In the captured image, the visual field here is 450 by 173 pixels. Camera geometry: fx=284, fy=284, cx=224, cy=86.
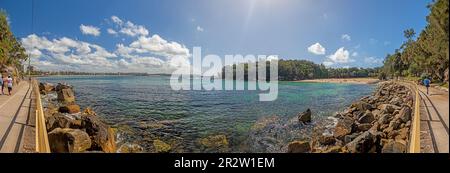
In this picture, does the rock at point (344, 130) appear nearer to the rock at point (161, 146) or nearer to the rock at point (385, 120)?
the rock at point (385, 120)

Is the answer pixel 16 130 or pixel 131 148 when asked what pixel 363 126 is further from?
pixel 16 130

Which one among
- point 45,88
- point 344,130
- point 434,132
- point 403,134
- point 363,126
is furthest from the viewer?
point 45,88

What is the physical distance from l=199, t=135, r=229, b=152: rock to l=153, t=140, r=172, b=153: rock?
1.94 m

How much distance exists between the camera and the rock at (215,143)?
15331 millimetres

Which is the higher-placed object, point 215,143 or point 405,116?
point 405,116

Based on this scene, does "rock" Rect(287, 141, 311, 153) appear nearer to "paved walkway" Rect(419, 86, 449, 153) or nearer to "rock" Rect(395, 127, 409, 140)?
"rock" Rect(395, 127, 409, 140)

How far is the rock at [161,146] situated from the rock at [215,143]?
6.36 ft

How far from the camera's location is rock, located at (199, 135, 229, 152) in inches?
604

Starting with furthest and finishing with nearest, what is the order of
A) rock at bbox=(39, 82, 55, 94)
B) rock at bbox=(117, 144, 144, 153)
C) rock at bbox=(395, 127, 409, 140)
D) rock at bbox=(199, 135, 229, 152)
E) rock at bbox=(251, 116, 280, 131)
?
1. rock at bbox=(39, 82, 55, 94)
2. rock at bbox=(251, 116, 280, 131)
3. rock at bbox=(199, 135, 229, 152)
4. rock at bbox=(117, 144, 144, 153)
5. rock at bbox=(395, 127, 409, 140)

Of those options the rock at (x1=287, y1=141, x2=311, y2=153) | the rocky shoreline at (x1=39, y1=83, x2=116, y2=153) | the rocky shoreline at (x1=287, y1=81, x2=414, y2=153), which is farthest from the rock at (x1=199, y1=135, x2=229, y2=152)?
the rocky shoreline at (x1=39, y1=83, x2=116, y2=153)

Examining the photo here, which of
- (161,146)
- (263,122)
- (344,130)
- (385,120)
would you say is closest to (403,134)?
(385,120)

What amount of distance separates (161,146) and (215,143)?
A: 3.02m

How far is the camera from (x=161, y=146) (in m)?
15.6
